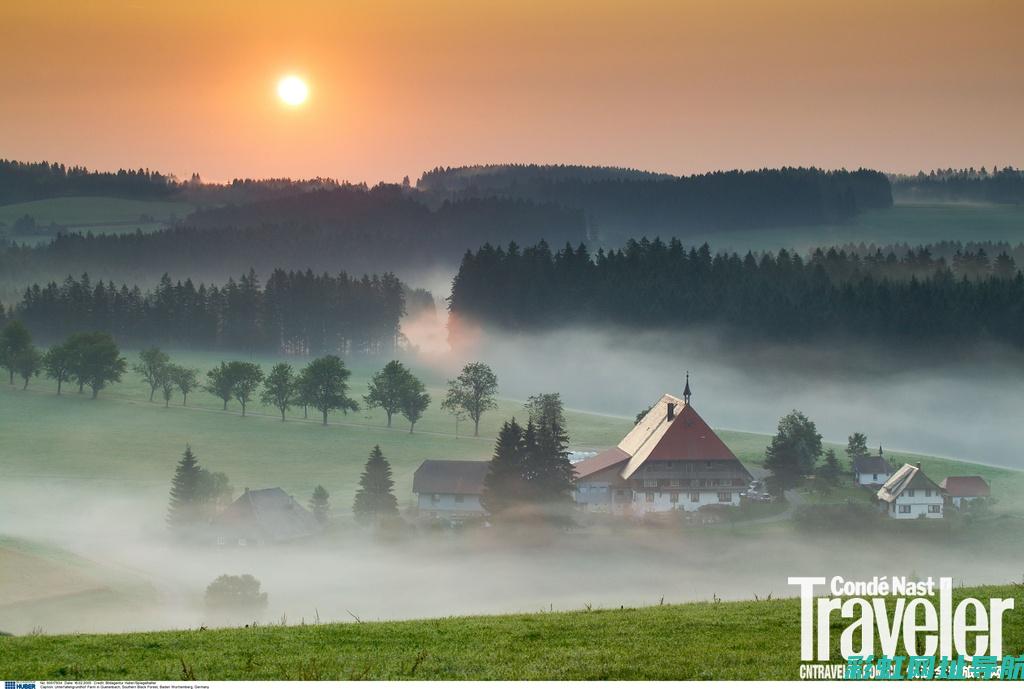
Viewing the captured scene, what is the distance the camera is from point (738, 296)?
117500 mm

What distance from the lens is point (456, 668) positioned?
22109 millimetres

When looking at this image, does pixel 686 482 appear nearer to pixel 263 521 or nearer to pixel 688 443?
→ pixel 688 443

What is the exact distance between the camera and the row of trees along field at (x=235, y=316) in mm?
130750

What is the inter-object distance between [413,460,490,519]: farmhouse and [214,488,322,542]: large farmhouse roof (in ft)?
20.6

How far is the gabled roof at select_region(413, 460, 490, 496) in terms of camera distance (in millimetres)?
76562

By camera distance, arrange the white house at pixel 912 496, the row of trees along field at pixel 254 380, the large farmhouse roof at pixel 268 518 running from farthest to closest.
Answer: the row of trees along field at pixel 254 380
the white house at pixel 912 496
the large farmhouse roof at pixel 268 518

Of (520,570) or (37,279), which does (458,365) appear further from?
(37,279)

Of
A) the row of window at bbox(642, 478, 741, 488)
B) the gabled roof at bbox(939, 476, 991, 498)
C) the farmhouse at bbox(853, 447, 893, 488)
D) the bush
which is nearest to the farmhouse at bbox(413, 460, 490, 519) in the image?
the row of window at bbox(642, 478, 741, 488)

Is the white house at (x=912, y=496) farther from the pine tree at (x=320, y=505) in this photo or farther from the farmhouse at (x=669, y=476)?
the pine tree at (x=320, y=505)

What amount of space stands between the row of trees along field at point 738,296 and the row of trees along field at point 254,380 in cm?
2002

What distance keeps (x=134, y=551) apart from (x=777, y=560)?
29.7 metres

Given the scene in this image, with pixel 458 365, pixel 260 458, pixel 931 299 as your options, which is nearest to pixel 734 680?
pixel 260 458

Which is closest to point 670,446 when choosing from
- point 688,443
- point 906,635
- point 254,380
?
point 688,443

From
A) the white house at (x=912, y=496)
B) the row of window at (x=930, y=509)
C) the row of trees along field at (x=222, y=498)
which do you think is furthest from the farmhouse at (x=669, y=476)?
the row of trees along field at (x=222, y=498)
